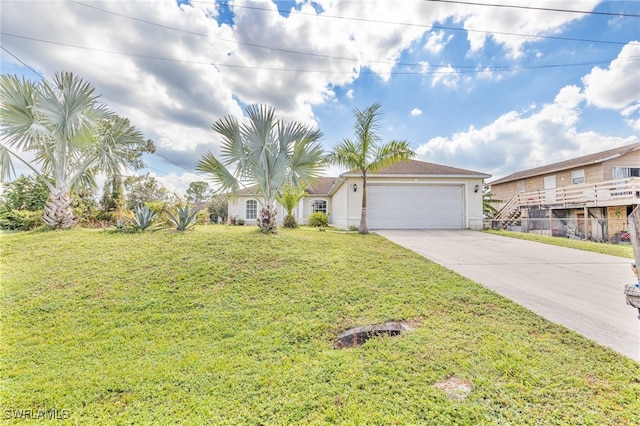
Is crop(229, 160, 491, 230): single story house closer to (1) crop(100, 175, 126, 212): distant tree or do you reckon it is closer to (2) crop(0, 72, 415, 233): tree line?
(2) crop(0, 72, 415, 233): tree line

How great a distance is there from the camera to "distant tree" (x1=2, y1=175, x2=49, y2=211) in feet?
32.7

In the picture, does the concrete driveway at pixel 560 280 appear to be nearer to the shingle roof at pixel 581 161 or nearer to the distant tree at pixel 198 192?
the shingle roof at pixel 581 161

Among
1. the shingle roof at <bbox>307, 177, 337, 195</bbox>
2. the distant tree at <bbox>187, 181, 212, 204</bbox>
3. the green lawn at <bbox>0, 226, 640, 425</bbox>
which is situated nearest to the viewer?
the green lawn at <bbox>0, 226, 640, 425</bbox>

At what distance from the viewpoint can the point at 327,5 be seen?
273 inches

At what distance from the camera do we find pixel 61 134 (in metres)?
7.41

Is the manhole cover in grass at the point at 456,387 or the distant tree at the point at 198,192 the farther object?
the distant tree at the point at 198,192

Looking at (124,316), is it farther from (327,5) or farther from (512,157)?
(512,157)

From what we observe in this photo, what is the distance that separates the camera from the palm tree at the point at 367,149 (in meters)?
9.87

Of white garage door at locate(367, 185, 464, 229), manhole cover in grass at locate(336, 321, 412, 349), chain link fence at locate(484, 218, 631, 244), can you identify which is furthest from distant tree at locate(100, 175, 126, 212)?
chain link fence at locate(484, 218, 631, 244)

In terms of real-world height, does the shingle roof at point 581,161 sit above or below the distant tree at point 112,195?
above

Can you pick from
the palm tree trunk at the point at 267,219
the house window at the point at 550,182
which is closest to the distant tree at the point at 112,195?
the palm tree trunk at the point at 267,219

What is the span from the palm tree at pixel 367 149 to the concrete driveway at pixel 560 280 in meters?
3.50

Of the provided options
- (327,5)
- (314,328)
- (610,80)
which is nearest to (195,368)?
(314,328)

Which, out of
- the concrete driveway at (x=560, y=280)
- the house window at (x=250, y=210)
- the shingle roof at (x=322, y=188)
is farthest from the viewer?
the shingle roof at (x=322, y=188)
